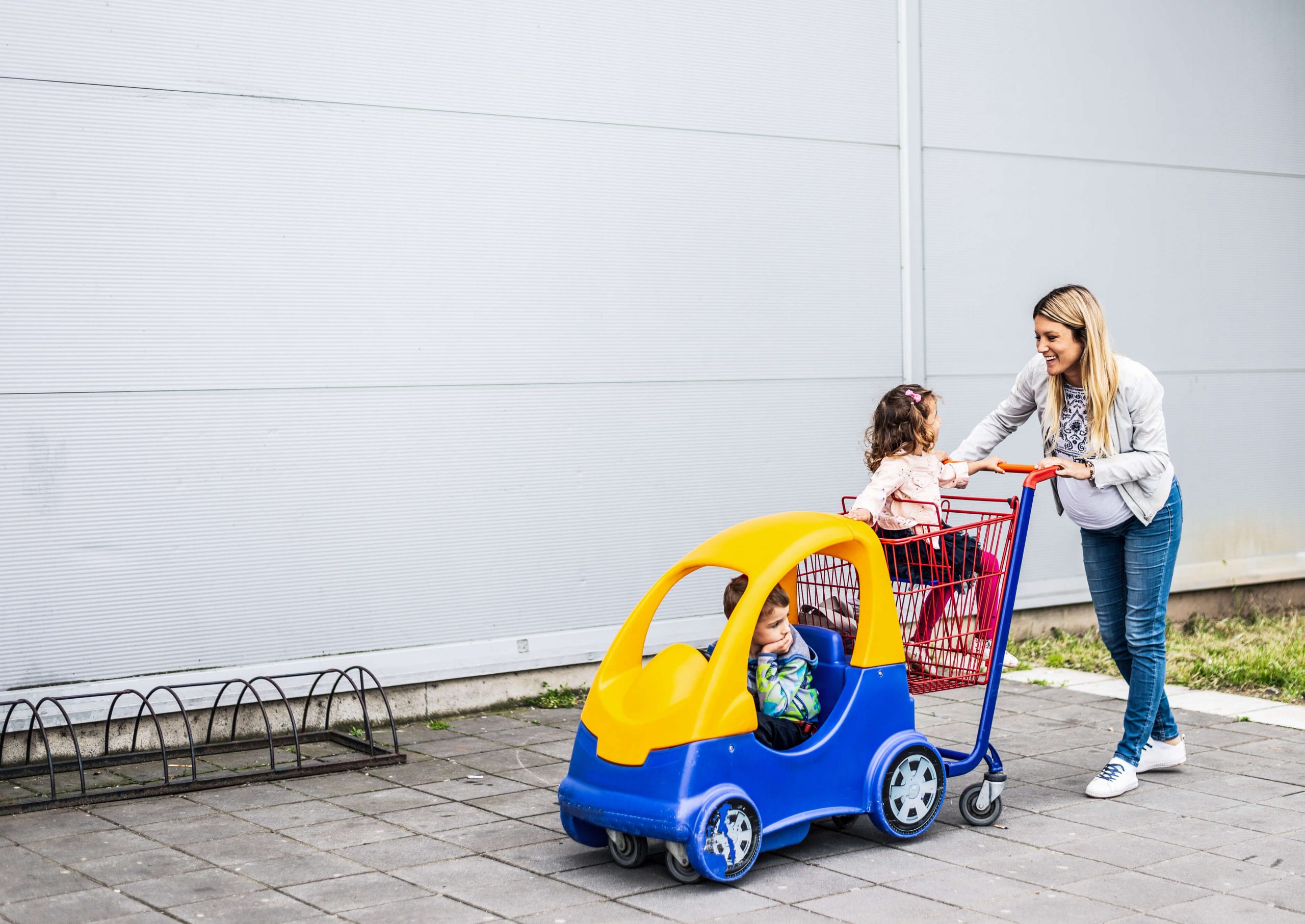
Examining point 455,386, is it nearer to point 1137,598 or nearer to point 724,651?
point 724,651

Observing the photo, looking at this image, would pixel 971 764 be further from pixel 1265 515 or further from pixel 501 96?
pixel 1265 515

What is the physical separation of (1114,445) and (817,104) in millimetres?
3500

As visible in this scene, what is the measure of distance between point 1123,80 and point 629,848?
6.68m

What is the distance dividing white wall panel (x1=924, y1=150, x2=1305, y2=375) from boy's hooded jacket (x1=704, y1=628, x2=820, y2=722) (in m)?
4.10

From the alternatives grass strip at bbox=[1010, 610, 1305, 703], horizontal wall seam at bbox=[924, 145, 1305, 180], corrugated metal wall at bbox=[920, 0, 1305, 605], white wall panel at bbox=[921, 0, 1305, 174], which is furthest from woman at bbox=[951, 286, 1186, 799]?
white wall panel at bbox=[921, 0, 1305, 174]

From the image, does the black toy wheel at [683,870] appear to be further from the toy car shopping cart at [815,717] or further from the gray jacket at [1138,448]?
the gray jacket at [1138,448]

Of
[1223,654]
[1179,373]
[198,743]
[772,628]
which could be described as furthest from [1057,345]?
[1179,373]

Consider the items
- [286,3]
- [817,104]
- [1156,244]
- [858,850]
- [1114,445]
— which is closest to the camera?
[858,850]

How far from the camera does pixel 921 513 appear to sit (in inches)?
198

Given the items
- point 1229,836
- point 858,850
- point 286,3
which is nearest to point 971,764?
point 858,850

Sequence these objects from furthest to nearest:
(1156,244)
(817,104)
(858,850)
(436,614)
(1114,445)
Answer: (1156,244) → (817,104) → (436,614) → (1114,445) → (858,850)

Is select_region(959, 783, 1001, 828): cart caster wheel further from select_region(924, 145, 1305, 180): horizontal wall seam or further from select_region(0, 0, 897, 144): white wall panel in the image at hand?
select_region(924, 145, 1305, 180): horizontal wall seam

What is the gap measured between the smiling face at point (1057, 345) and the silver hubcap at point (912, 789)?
5.13 ft

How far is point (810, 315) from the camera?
26.2 ft
